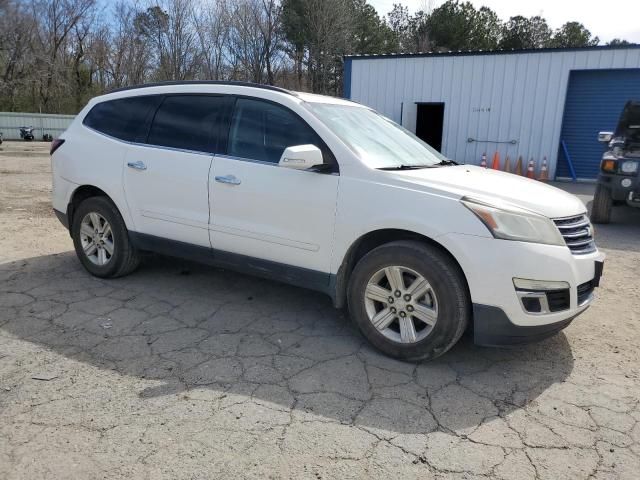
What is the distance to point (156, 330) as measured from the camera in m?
3.84

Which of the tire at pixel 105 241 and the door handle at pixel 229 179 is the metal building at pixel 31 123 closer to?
the tire at pixel 105 241

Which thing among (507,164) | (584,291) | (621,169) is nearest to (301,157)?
(584,291)

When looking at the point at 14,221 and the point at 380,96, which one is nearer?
the point at 14,221

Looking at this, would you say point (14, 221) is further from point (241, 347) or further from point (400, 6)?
point (400, 6)

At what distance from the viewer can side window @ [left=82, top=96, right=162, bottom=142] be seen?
4.64 metres

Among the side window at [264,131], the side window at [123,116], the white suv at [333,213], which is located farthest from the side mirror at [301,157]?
the side window at [123,116]

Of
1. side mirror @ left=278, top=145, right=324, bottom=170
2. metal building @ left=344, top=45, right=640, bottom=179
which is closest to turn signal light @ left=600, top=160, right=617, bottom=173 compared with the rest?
side mirror @ left=278, top=145, right=324, bottom=170

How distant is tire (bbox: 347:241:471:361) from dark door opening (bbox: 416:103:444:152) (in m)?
14.1

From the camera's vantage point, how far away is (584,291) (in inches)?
131

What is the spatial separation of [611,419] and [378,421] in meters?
1.31

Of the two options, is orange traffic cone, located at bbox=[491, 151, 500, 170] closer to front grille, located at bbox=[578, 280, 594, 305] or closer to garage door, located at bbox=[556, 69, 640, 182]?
garage door, located at bbox=[556, 69, 640, 182]

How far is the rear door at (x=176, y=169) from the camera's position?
416 cm

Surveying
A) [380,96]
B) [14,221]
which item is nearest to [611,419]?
[14,221]

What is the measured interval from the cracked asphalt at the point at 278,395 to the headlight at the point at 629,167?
12.3ft
